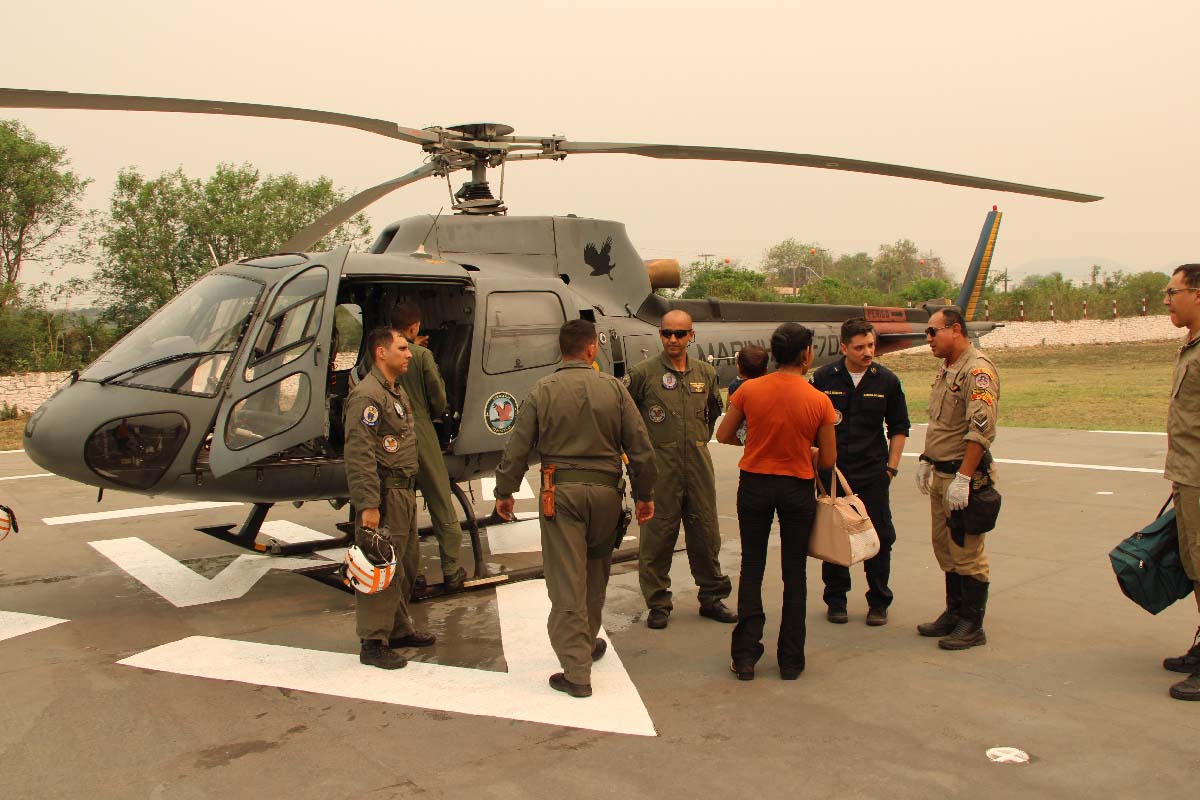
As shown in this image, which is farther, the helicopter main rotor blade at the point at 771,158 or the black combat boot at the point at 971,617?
the helicopter main rotor blade at the point at 771,158

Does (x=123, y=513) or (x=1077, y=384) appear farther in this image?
(x=1077, y=384)

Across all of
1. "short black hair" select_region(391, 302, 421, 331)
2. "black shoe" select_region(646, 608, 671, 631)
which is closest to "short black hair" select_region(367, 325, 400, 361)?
"short black hair" select_region(391, 302, 421, 331)

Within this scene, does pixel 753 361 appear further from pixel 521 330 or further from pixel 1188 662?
pixel 1188 662

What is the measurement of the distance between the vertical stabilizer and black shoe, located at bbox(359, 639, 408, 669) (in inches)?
365

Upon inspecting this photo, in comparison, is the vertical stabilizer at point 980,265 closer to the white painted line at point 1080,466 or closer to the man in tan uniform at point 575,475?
the white painted line at point 1080,466

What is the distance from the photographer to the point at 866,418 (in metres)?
5.46

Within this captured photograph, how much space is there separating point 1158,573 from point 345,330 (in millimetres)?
5538

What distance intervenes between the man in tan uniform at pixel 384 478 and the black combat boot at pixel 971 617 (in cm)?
295

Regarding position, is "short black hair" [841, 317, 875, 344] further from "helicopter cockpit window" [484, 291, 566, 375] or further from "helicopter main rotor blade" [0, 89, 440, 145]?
"helicopter main rotor blade" [0, 89, 440, 145]

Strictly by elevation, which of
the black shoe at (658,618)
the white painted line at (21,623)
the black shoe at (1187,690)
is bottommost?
the white painted line at (21,623)

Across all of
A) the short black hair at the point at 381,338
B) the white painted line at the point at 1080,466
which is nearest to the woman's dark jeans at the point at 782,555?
the short black hair at the point at 381,338

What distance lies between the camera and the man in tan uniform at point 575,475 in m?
4.47

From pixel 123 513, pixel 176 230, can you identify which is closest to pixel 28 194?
pixel 176 230

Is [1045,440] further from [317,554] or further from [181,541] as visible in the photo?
[181,541]
